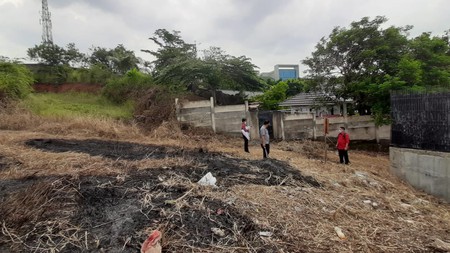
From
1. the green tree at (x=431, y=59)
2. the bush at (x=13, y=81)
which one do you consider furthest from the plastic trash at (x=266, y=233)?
the bush at (x=13, y=81)

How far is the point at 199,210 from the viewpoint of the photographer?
3996 millimetres

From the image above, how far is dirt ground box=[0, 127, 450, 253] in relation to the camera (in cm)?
336

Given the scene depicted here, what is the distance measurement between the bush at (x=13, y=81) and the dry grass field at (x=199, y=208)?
325 inches

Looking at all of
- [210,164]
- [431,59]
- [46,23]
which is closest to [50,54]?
[46,23]

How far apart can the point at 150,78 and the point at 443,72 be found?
570 inches

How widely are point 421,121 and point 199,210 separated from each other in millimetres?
7026

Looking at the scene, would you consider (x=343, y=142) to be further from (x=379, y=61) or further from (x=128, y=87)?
(x=128, y=87)

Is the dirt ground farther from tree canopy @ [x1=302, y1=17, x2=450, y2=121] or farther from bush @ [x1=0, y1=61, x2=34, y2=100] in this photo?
bush @ [x1=0, y1=61, x2=34, y2=100]

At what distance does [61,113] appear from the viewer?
45.4ft

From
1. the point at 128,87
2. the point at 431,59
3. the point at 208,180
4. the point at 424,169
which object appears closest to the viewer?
the point at 208,180

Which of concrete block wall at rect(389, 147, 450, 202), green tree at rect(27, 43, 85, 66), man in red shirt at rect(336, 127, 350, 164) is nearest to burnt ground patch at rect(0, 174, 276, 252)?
concrete block wall at rect(389, 147, 450, 202)

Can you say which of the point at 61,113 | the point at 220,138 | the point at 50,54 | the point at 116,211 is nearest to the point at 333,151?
the point at 220,138

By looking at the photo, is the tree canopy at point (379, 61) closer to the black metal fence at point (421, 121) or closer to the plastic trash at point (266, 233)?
the black metal fence at point (421, 121)

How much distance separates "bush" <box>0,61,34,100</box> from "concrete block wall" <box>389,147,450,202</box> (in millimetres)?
16325
